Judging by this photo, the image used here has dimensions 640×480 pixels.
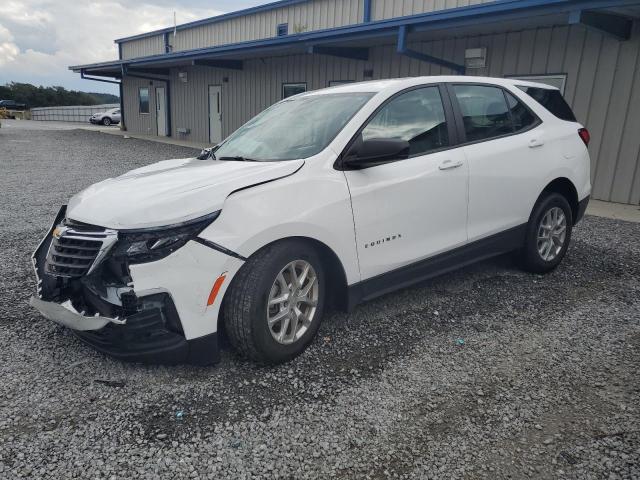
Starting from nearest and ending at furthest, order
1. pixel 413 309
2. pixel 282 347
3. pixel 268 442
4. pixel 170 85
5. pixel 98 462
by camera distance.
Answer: pixel 98 462 < pixel 268 442 < pixel 282 347 < pixel 413 309 < pixel 170 85

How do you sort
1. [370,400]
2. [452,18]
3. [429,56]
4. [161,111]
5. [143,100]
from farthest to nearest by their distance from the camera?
[143,100], [161,111], [429,56], [452,18], [370,400]

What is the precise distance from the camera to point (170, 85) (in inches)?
891

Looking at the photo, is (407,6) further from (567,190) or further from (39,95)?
(39,95)

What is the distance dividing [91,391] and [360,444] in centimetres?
154

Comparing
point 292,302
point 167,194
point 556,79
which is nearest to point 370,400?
point 292,302

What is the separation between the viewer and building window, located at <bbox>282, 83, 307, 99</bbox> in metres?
15.2

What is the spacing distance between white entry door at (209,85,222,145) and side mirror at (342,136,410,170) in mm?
16735

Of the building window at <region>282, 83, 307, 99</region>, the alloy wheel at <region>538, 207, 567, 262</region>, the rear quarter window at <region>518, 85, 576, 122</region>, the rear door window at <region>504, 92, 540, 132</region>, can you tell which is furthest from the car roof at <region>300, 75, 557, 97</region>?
the building window at <region>282, 83, 307, 99</region>

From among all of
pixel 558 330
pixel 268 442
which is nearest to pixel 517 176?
pixel 558 330

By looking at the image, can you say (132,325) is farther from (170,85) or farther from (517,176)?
(170,85)

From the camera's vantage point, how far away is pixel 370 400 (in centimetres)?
280

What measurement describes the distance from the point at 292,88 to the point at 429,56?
6035 mm

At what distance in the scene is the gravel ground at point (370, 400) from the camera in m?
2.32

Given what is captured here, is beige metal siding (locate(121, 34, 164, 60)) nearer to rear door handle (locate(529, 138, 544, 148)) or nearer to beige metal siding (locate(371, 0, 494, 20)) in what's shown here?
beige metal siding (locate(371, 0, 494, 20))
